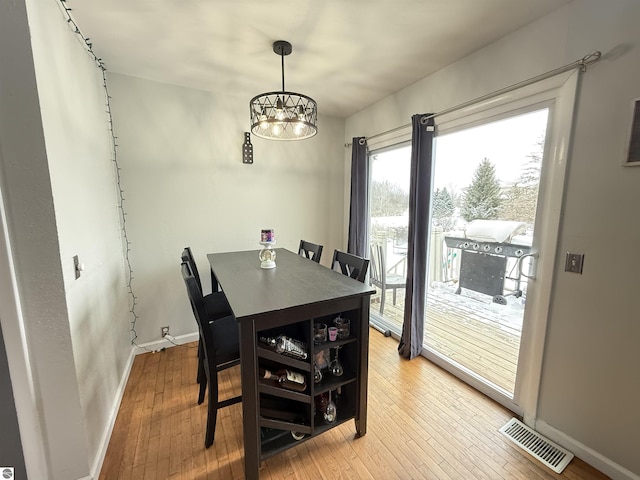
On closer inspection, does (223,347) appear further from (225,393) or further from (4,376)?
(4,376)

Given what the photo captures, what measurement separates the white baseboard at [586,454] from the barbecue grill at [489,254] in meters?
0.77

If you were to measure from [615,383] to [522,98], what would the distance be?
1629 millimetres

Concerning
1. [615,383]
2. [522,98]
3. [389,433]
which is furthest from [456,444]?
[522,98]

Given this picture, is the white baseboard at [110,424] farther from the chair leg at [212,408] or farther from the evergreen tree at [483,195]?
the evergreen tree at [483,195]

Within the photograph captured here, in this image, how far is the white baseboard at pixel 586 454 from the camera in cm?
129

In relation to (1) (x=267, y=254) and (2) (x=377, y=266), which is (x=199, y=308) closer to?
(1) (x=267, y=254)

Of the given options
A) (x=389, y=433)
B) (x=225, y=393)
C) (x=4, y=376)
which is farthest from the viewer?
(x=225, y=393)

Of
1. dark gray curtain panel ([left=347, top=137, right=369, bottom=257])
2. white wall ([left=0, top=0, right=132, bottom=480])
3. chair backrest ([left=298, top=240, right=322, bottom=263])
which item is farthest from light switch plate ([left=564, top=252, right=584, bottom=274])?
white wall ([left=0, top=0, right=132, bottom=480])

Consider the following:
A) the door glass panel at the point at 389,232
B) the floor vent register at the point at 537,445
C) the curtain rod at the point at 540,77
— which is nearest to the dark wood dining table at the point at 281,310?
the floor vent register at the point at 537,445

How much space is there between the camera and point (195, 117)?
247 centimetres

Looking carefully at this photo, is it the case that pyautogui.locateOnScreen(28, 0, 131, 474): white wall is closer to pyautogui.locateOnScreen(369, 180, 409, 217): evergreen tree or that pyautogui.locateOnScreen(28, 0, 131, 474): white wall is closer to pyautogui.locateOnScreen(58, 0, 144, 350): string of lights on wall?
pyautogui.locateOnScreen(58, 0, 144, 350): string of lights on wall

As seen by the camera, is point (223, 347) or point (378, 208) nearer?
point (223, 347)

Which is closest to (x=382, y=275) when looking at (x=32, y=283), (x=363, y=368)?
(x=363, y=368)

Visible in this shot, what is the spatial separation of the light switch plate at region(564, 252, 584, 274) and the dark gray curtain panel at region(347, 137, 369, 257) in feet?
5.95
